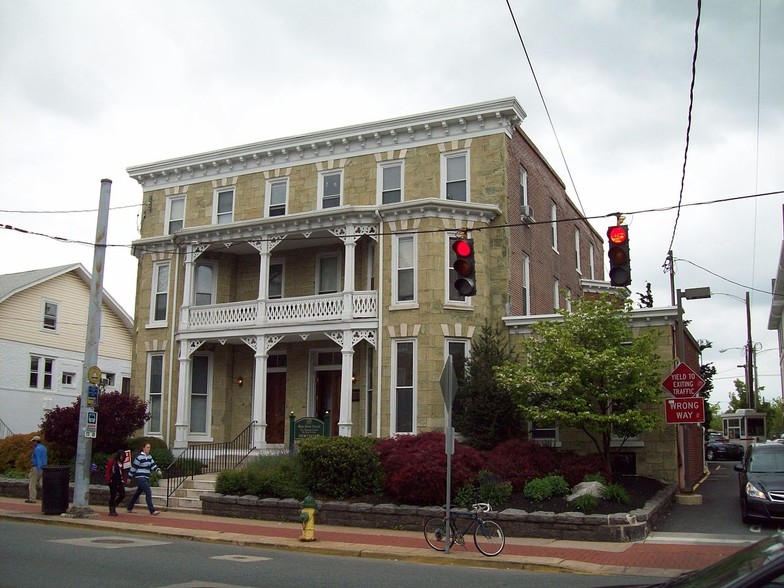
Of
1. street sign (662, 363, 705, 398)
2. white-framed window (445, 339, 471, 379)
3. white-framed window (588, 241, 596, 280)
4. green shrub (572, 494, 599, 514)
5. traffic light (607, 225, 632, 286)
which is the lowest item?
green shrub (572, 494, 599, 514)

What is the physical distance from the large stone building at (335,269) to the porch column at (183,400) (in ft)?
0.15

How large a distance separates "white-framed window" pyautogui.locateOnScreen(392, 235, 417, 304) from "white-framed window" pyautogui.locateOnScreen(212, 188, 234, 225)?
7640 mm

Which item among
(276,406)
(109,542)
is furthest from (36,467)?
(276,406)

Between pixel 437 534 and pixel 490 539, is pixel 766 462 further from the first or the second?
pixel 437 534

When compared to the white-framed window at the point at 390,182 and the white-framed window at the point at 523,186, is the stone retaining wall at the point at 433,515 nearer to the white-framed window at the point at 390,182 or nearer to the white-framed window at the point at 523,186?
the white-framed window at the point at 523,186

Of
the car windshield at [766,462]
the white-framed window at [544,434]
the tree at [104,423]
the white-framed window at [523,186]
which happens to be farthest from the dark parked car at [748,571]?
the white-framed window at [523,186]

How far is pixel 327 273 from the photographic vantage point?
26.9m

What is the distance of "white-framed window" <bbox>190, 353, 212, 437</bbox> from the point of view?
27391mm

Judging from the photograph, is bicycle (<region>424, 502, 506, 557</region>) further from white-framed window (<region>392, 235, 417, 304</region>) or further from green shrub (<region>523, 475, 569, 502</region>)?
white-framed window (<region>392, 235, 417, 304</region>)

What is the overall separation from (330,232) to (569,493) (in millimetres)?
11381

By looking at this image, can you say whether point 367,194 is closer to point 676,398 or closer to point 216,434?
point 216,434

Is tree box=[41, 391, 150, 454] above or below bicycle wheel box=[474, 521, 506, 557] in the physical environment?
above

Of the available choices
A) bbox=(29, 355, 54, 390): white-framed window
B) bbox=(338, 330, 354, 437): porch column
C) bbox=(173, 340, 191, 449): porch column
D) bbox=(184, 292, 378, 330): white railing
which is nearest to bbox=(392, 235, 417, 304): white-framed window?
bbox=(184, 292, 378, 330): white railing

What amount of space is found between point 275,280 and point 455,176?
7353 mm
